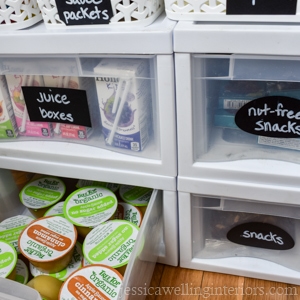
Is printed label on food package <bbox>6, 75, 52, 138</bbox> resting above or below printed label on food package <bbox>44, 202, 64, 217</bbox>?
above

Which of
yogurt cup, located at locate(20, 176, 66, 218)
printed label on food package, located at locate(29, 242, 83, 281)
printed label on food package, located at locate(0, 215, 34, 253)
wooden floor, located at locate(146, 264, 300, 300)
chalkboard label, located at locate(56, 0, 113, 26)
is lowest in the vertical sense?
wooden floor, located at locate(146, 264, 300, 300)

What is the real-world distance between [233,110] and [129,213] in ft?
1.02

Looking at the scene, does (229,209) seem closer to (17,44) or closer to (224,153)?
(224,153)

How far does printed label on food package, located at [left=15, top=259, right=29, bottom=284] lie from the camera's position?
771mm

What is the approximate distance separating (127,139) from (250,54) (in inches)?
10.6

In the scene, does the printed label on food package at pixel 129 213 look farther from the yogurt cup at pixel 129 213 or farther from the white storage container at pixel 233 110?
the white storage container at pixel 233 110

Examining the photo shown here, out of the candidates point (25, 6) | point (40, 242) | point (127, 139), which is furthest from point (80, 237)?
point (25, 6)

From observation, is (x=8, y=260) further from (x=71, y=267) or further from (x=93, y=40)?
(x=93, y=40)

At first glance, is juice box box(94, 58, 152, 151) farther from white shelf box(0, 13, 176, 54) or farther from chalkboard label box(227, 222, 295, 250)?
chalkboard label box(227, 222, 295, 250)

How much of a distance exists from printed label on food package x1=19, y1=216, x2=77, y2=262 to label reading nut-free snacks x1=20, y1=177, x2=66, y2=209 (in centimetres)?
7

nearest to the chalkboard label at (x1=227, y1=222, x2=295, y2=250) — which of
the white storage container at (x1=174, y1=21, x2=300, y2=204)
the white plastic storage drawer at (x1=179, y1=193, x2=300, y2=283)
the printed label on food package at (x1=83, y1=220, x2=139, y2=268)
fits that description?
the white plastic storage drawer at (x1=179, y1=193, x2=300, y2=283)

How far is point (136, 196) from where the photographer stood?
866 millimetres

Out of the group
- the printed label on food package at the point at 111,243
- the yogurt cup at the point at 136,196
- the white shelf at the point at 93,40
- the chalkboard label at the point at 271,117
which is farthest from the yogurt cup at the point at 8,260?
the chalkboard label at the point at 271,117

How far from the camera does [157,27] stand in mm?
599
